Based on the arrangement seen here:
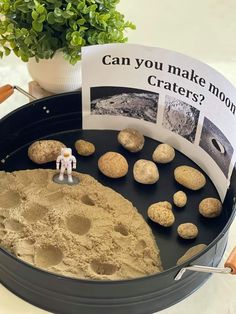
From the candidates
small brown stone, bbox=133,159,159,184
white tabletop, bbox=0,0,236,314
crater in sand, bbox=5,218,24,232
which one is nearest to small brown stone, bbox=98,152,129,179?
small brown stone, bbox=133,159,159,184

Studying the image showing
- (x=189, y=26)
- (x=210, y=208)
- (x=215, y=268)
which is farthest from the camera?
(x=189, y=26)

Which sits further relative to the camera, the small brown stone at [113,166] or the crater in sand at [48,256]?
the small brown stone at [113,166]

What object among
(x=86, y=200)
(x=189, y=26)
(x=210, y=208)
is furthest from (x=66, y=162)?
(x=189, y=26)

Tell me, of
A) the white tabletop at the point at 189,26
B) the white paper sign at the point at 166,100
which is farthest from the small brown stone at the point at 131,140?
the white tabletop at the point at 189,26

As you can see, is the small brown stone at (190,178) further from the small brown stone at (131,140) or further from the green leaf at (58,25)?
the green leaf at (58,25)

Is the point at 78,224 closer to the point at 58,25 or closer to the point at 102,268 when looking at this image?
the point at 102,268
